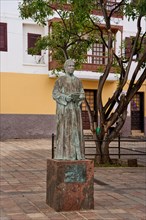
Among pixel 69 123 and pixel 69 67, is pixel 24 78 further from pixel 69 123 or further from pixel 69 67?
pixel 69 123

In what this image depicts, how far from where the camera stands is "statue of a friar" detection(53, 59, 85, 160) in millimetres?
6805

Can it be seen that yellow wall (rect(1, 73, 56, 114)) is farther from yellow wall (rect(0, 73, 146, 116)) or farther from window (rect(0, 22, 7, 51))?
window (rect(0, 22, 7, 51))

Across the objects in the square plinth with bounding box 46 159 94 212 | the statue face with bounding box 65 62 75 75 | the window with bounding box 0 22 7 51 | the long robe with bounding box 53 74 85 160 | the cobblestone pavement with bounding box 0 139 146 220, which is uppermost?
the window with bounding box 0 22 7 51

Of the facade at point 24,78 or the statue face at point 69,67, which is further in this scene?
the facade at point 24,78

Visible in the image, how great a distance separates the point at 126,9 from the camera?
11.2m

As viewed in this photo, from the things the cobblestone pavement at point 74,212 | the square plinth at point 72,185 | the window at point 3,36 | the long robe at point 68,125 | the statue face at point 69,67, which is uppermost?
the window at point 3,36

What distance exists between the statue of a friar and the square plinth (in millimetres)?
159

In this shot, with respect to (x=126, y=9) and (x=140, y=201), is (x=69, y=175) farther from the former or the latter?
(x=126, y=9)

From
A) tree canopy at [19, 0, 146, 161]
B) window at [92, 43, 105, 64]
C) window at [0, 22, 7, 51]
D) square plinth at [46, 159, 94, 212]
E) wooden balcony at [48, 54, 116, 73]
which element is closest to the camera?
square plinth at [46, 159, 94, 212]

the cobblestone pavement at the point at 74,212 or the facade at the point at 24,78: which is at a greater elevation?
the facade at the point at 24,78

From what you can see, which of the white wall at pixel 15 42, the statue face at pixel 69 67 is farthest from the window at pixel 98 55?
the statue face at pixel 69 67

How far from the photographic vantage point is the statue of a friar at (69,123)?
6.80 m

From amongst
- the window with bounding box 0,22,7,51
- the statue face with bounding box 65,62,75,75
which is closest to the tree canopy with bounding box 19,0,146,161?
the statue face with bounding box 65,62,75,75

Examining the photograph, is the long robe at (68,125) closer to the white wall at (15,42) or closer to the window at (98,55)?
the white wall at (15,42)
